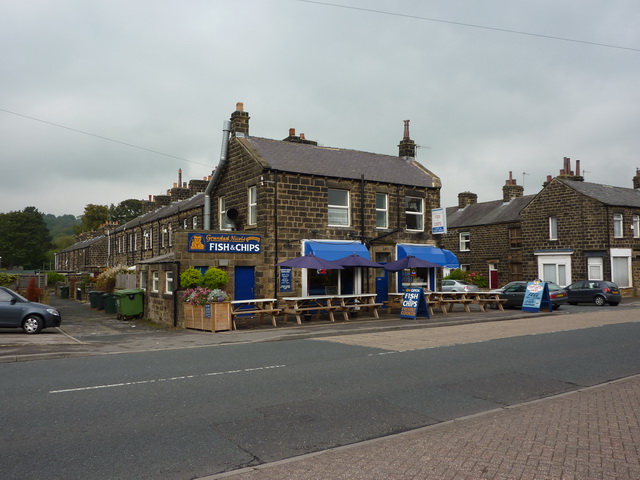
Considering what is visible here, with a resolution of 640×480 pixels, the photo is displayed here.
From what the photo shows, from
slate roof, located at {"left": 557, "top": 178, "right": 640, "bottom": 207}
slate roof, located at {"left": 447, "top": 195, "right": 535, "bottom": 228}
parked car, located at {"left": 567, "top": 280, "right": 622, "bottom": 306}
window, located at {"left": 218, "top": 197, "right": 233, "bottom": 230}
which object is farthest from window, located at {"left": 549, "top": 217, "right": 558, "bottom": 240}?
window, located at {"left": 218, "top": 197, "right": 233, "bottom": 230}

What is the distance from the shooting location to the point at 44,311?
16.3m

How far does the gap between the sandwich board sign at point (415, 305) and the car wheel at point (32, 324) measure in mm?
12611

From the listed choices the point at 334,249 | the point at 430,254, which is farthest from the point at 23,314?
the point at 430,254

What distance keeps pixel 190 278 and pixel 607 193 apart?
1260 inches

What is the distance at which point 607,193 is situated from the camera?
1476 inches

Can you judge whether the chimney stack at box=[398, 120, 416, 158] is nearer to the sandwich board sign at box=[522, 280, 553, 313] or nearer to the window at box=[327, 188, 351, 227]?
the window at box=[327, 188, 351, 227]

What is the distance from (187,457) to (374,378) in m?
4.35

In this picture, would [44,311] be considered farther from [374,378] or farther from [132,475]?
[132,475]

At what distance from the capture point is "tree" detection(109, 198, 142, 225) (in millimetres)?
97369

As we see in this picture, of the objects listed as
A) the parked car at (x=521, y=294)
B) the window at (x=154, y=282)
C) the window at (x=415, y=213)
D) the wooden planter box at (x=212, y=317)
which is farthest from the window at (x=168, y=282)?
the parked car at (x=521, y=294)

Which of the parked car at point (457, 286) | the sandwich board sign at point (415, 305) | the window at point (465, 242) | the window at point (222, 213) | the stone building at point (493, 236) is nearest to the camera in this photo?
the sandwich board sign at point (415, 305)

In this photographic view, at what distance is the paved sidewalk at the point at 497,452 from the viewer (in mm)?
4770

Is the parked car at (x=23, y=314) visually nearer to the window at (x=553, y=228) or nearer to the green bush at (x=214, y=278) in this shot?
the green bush at (x=214, y=278)

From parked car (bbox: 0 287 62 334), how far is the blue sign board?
26.0 ft
